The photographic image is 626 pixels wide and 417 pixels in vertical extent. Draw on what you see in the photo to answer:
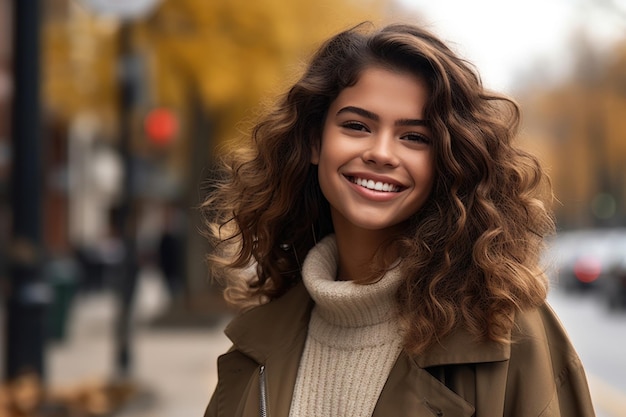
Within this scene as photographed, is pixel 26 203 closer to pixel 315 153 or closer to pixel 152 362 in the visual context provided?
pixel 315 153

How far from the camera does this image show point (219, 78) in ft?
53.4

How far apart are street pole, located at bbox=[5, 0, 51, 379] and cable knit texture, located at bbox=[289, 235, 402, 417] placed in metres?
5.10

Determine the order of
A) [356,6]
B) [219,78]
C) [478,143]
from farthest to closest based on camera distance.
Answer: [356,6], [219,78], [478,143]

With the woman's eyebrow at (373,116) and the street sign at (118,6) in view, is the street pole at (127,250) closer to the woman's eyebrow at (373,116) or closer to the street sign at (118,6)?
the street sign at (118,6)

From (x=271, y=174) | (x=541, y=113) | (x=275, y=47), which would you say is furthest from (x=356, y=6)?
(x=541, y=113)

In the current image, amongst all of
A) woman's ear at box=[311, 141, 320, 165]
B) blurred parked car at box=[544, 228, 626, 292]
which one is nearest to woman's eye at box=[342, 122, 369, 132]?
woman's ear at box=[311, 141, 320, 165]

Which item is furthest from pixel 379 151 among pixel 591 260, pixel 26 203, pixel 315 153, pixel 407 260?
pixel 591 260

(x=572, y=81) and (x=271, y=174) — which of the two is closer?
(x=271, y=174)

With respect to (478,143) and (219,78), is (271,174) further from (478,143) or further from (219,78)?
(219,78)

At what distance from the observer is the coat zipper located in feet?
8.20

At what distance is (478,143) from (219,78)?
1416 centimetres

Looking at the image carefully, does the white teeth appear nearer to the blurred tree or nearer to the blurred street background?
the blurred street background

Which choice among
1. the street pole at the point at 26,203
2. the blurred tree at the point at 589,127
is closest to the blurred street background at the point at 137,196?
the street pole at the point at 26,203

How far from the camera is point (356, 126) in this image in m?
2.42
